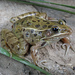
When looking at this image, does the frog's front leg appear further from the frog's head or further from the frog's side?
the frog's head

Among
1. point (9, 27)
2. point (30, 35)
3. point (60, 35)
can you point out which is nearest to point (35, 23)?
point (30, 35)

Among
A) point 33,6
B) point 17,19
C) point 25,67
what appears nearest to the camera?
point 25,67

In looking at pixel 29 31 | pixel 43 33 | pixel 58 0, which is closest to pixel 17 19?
pixel 29 31

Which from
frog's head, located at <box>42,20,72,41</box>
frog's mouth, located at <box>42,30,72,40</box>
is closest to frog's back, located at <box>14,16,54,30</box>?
frog's head, located at <box>42,20,72,41</box>

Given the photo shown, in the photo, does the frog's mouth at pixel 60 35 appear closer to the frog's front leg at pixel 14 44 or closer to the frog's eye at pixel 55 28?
the frog's eye at pixel 55 28

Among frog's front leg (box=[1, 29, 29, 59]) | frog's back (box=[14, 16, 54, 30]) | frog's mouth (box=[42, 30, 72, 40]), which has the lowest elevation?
frog's front leg (box=[1, 29, 29, 59])

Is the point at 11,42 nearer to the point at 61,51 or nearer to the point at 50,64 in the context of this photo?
the point at 50,64

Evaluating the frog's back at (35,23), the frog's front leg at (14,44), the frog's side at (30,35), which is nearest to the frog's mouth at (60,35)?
the frog's side at (30,35)
